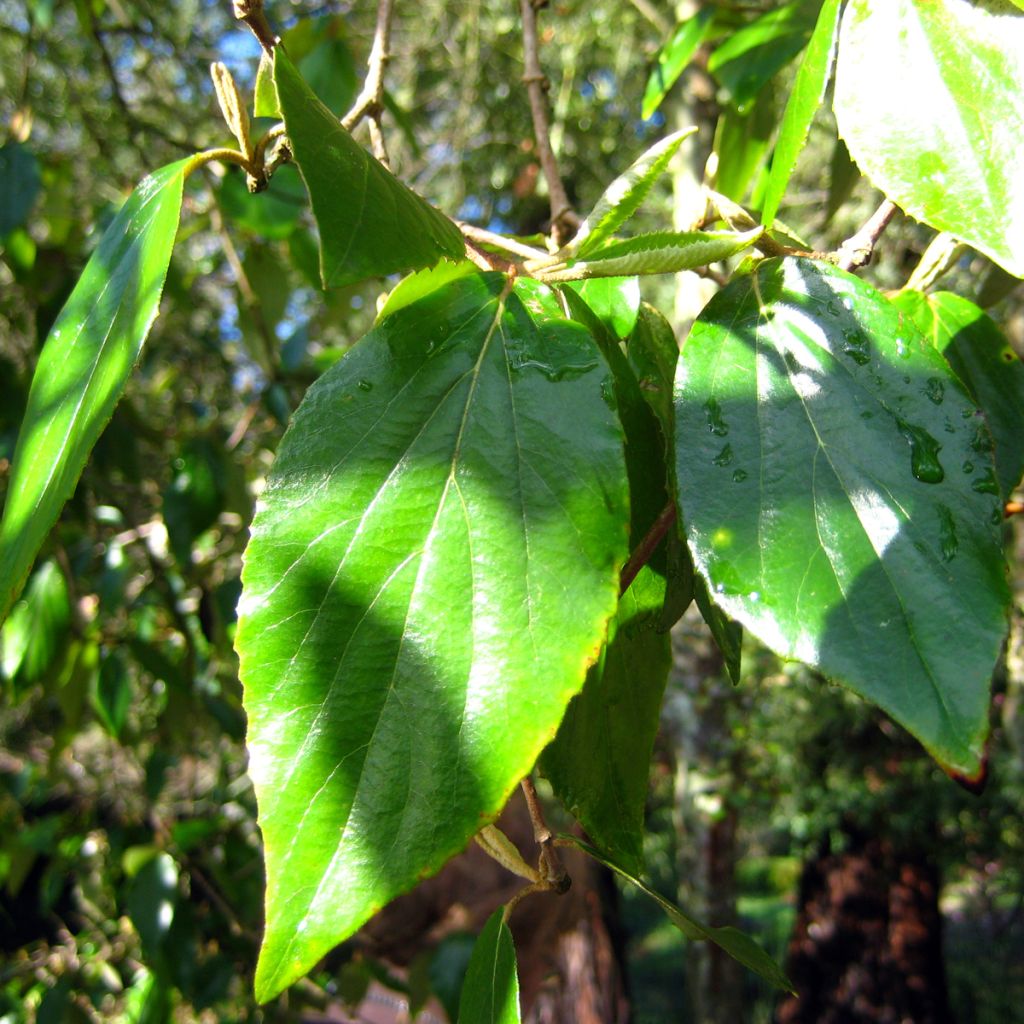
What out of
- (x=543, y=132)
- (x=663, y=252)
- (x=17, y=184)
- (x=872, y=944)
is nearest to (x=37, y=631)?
(x=17, y=184)

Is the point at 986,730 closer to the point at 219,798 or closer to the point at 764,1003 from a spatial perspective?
the point at 219,798

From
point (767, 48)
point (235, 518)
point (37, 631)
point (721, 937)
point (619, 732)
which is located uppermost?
point (767, 48)

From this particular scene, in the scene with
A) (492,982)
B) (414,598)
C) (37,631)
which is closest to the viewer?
(414,598)

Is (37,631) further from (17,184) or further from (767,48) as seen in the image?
(767,48)

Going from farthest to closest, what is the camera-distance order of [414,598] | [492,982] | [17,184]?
[17,184]
[492,982]
[414,598]

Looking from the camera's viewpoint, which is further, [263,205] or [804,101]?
[263,205]

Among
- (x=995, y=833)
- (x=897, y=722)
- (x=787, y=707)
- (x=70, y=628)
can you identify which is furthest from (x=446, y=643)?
(x=995, y=833)

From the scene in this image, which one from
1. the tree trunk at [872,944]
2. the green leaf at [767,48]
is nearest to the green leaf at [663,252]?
the green leaf at [767,48]

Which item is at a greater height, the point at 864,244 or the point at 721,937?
the point at 864,244
